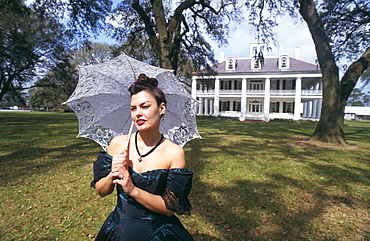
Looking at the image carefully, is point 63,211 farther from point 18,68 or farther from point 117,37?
point 18,68

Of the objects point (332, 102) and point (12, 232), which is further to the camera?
point (332, 102)

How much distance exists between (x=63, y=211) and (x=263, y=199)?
3.94 meters

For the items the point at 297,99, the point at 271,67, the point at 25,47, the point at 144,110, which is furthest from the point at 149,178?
the point at 271,67

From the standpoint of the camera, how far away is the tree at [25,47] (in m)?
18.3

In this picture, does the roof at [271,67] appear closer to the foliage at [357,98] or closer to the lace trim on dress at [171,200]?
the lace trim on dress at [171,200]

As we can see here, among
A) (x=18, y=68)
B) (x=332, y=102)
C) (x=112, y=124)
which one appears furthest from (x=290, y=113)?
(x=112, y=124)

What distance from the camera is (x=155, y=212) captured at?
1725mm

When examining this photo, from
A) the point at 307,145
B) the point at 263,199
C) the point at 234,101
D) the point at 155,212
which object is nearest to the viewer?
the point at 155,212

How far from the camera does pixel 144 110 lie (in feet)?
5.79

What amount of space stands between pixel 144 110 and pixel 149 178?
51 centimetres

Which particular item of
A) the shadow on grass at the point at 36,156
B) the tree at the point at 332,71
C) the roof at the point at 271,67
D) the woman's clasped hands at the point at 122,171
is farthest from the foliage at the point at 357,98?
the woman's clasped hands at the point at 122,171

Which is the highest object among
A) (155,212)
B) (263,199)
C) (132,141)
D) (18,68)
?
(18,68)

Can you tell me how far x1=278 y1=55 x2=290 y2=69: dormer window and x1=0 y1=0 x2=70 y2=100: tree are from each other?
95.5ft

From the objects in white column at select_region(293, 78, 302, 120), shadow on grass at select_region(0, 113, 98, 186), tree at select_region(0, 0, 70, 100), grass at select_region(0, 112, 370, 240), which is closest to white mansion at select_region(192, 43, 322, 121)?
white column at select_region(293, 78, 302, 120)
